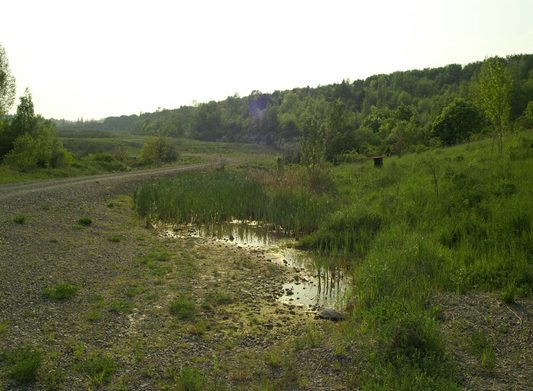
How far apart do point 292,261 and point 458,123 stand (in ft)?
138

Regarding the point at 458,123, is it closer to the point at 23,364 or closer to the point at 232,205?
the point at 232,205

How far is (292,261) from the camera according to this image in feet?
47.1

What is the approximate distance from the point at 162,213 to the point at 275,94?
166 meters

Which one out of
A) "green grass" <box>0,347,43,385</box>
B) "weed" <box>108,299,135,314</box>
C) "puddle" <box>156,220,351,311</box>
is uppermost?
"green grass" <box>0,347,43,385</box>

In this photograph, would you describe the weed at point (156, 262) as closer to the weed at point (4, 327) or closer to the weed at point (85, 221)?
the weed at point (85, 221)

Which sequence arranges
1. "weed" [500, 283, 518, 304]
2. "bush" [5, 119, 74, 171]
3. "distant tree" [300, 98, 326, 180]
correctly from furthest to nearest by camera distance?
"bush" [5, 119, 74, 171] < "distant tree" [300, 98, 326, 180] < "weed" [500, 283, 518, 304]

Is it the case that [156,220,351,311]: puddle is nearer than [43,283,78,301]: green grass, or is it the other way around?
[43,283,78,301]: green grass

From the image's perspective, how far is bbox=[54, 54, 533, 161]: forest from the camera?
4881cm

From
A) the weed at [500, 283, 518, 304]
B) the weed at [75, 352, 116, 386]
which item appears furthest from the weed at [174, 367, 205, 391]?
the weed at [500, 283, 518, 304]

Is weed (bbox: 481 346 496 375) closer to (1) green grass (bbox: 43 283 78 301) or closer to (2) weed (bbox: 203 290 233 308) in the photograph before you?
(2) weed (bbox: 203 290 233 308)

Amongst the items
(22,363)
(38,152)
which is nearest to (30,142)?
(38,152)

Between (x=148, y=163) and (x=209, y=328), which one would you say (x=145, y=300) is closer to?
(x=209, y=328)

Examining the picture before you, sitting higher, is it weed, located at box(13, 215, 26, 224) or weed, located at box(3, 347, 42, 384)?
weed, located at box(13, 215, 26, 224)

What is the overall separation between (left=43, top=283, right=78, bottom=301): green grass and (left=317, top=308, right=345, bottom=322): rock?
18.9 feet
